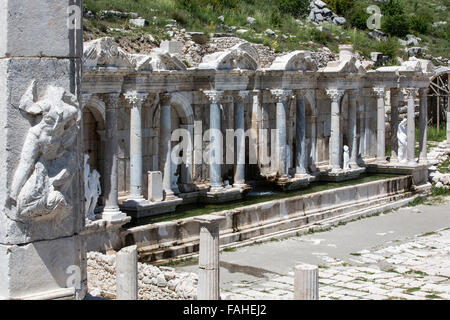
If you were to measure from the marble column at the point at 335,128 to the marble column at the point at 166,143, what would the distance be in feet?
24.8

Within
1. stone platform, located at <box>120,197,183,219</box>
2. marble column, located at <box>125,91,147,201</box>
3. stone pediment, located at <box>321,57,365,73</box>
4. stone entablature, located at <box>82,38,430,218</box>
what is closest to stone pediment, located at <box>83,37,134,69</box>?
stone entablature, located at <box>82,38,430,218</box>

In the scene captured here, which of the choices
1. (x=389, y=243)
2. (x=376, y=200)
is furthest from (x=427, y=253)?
(x=376, y=200)

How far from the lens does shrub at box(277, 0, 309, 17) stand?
4712 cm

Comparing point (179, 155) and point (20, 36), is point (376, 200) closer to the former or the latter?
point (179, 155)

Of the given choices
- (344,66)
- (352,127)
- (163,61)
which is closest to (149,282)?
(163,61)

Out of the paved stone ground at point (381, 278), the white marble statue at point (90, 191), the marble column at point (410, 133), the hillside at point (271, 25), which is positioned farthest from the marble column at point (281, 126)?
the white marble statue at point (90, 191)

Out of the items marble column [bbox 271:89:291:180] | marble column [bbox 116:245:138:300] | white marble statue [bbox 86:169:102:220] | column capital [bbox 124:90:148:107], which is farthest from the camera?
marble column [bbox 271:89:291:180]

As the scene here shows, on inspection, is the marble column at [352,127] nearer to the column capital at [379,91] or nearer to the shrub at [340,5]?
the column capital at [379,91]

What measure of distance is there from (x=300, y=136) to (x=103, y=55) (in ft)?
32.7

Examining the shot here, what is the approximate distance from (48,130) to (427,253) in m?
14.9

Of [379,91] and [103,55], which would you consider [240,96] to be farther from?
[379,91]

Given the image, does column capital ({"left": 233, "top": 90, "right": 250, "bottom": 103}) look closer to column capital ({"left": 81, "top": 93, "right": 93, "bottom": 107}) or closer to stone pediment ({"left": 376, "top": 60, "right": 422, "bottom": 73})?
column capital ({"left": 81, "top": 93, "right": 93, "bottom": 107})

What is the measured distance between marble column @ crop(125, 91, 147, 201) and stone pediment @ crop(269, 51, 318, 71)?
5.93 meters

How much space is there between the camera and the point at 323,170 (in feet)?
92.1
